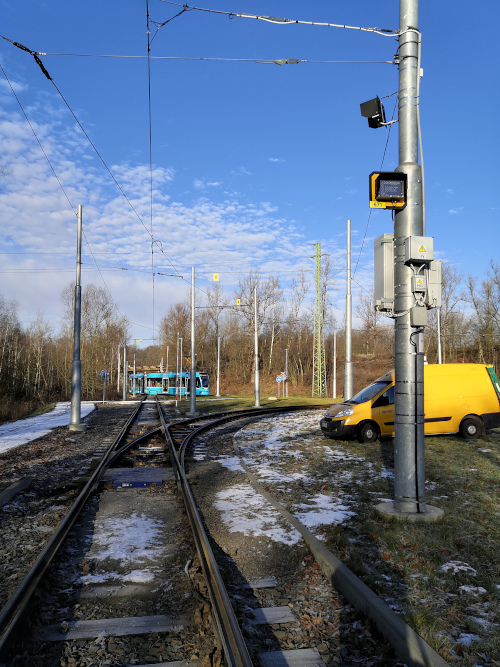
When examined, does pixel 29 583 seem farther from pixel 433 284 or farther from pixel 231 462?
pixel 231 462

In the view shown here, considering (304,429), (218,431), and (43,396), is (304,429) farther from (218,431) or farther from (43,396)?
(43,396)

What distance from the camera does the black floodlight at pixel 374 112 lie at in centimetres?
720

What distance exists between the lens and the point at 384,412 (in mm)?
13844

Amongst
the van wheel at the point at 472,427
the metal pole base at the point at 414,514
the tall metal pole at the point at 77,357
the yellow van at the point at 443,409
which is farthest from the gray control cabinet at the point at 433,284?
the tall metal pole at the point at 77,357

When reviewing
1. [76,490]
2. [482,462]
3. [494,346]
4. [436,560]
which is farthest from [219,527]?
[494,346]

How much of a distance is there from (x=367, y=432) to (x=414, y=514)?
290 inches

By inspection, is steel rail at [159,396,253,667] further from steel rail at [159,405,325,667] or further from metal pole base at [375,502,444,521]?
metal pole base at [375,502,444,521]

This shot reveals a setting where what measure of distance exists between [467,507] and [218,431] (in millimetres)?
11918

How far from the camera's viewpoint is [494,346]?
51.6 meters

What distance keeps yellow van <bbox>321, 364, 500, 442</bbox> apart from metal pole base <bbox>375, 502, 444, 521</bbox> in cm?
689

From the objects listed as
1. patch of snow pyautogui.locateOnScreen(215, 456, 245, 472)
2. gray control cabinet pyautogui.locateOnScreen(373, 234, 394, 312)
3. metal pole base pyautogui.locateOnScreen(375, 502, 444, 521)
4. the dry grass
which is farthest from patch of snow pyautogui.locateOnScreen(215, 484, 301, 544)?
gray control cabinet pyautogui.locateOnScreen(373, 234, 394, 312)

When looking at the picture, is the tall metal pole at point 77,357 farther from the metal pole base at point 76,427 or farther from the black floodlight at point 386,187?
the black floodlight at point 386,187

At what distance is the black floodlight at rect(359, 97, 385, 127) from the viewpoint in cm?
720

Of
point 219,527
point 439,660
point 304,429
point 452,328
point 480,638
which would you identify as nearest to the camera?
point 439,660
